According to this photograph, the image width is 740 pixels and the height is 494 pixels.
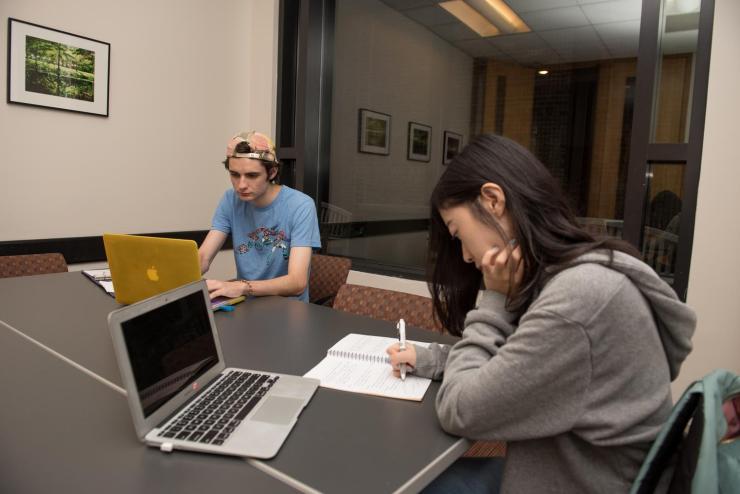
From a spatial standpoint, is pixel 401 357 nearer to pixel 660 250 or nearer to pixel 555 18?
pixel 660 250

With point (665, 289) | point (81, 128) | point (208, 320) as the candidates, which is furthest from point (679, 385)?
point (81, 128)

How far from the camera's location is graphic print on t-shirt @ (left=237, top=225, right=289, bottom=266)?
7.61 ft

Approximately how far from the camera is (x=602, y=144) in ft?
8.90

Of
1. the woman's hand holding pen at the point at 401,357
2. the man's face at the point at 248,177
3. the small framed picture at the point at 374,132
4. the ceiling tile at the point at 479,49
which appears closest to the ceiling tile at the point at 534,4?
the ceiling tile at the point at 479,49

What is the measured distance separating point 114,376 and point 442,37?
9.68ft

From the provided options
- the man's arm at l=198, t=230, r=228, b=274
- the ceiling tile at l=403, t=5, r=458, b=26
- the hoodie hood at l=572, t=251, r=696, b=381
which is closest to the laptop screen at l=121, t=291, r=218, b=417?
the hoodie hood at l=572, t=251, r=696, b=381

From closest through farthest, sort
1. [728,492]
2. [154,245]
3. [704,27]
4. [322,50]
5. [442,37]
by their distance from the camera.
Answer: [728,492]
[154,245]
[704,27]
[442,37]
[322,50]

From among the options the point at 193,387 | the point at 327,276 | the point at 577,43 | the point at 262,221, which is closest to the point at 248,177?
the point at 262,221

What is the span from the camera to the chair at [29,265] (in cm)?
240

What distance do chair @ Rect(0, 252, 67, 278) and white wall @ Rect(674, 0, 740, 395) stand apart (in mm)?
3134

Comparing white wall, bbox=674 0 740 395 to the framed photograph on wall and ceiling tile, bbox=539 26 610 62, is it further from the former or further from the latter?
the framed photograph on wall

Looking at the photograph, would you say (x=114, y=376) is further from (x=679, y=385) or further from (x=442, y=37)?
(x=442, y=37)

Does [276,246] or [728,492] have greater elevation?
[276,246]

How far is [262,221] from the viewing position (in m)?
2.36
